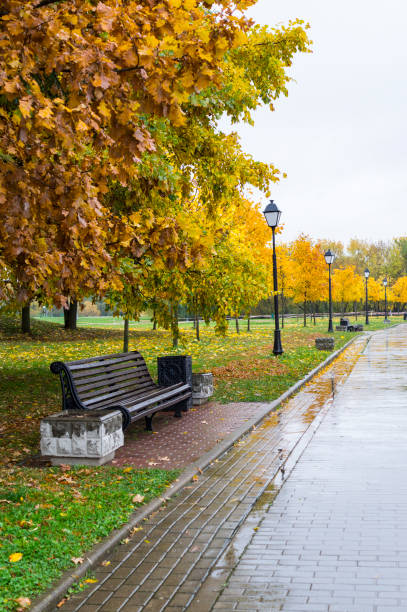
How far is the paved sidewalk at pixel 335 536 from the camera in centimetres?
436

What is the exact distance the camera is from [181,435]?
9727 mm

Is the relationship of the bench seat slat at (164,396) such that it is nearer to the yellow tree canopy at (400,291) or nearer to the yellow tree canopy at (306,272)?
the yellow tree canopy at (306,272)

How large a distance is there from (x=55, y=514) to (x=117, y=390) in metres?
4.55

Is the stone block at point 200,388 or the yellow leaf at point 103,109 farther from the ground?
the yellow leaf at point 103,109

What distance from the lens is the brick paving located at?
8.20 metres

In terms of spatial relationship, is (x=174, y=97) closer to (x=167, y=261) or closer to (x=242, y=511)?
(x=167, y=261)

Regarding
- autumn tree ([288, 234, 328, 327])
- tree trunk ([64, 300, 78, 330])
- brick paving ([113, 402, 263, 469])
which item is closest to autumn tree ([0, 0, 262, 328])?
brick paving ([113, 402, 263, 469])

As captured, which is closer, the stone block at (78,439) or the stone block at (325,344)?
the stone block at (78,439)

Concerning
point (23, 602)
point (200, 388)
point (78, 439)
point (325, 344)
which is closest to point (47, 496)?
point (78, 439)

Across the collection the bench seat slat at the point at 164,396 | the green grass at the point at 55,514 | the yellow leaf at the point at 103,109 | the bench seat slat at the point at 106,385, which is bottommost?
the green grass at the point at 55,514

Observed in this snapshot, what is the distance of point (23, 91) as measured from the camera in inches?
203

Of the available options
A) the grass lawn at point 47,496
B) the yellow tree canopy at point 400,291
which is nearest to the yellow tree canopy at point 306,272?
the grass lawn at point 47,496

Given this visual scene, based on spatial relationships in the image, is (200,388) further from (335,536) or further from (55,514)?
(335,536)

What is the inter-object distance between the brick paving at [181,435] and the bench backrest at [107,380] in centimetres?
56
